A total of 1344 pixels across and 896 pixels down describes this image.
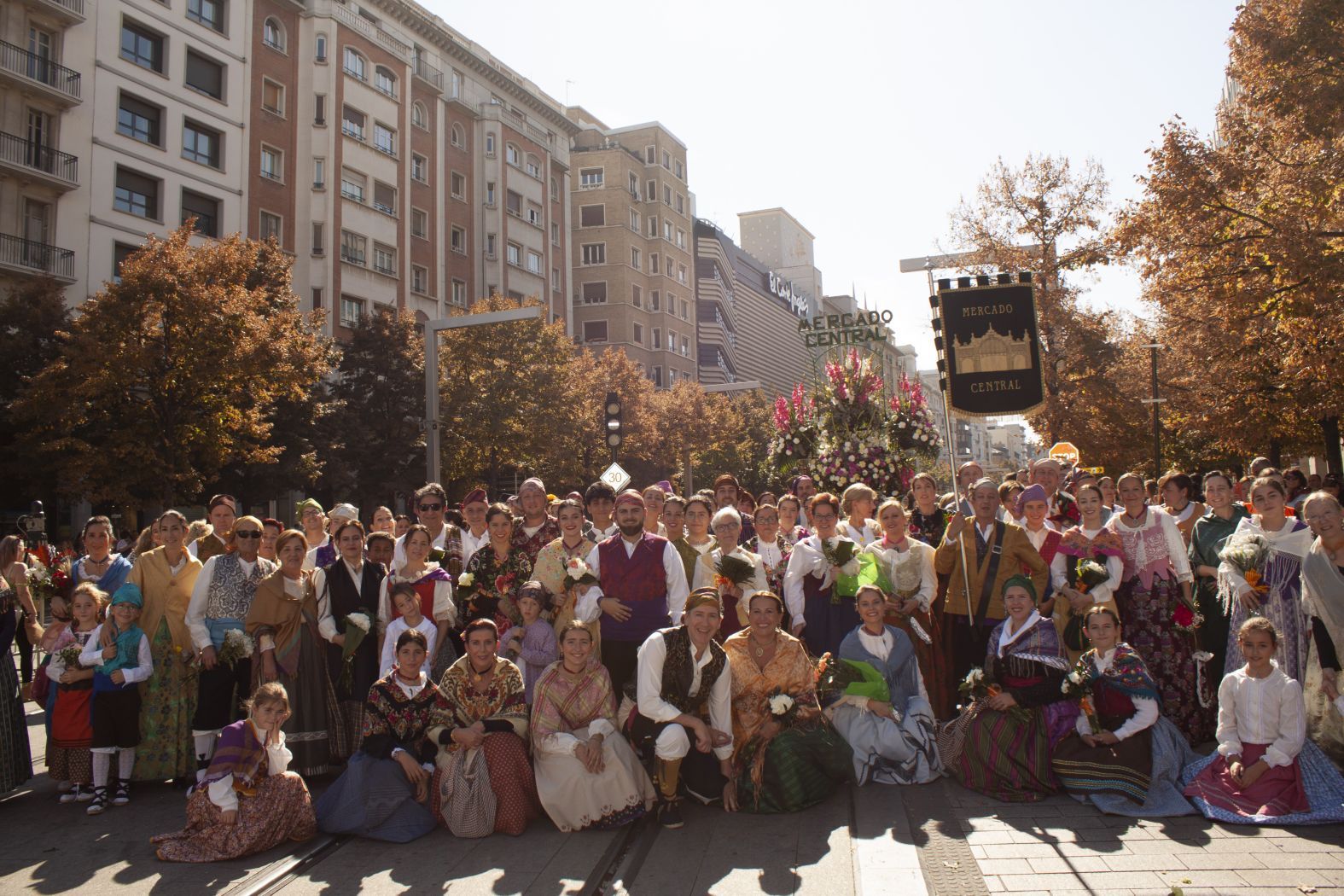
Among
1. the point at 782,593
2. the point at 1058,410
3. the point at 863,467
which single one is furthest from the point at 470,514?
the point at 1058,410

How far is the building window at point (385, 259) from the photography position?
122ft

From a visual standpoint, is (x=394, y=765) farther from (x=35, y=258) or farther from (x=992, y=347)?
(x=35, y=258)

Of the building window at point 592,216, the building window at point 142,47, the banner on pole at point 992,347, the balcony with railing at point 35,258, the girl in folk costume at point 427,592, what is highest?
the building window at point 592,216

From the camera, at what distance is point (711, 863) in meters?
5.45

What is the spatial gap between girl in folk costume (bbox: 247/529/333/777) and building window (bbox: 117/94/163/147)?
2592cm

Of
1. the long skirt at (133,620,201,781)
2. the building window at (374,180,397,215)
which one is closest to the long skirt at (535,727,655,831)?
the long skirt at (133,620,201,781)

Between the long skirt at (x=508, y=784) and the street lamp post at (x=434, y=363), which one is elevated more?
the street lamp post at (x=434, y=363)

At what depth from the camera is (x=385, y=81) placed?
125 ft

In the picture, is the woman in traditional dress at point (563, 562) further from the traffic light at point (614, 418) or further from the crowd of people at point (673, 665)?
the traffic light at point (614, 418)

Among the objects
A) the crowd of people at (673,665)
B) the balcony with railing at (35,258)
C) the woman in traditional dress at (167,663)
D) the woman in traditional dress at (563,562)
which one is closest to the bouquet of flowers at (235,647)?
the crowd of people at (673,665)

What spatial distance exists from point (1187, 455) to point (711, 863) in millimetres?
36480

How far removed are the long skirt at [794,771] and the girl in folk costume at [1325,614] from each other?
3.19 metres

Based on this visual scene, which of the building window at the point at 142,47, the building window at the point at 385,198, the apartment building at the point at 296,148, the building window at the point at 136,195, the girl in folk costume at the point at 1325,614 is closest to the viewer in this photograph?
the girl in folk costume at the point at 1325,614

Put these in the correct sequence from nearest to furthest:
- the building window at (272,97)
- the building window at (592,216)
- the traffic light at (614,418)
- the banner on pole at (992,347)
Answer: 1. the banner on pole at (992,347)
2. the traffic light at (614,418)
3. the building window at (272,97)
4. the building window at (592,216)
